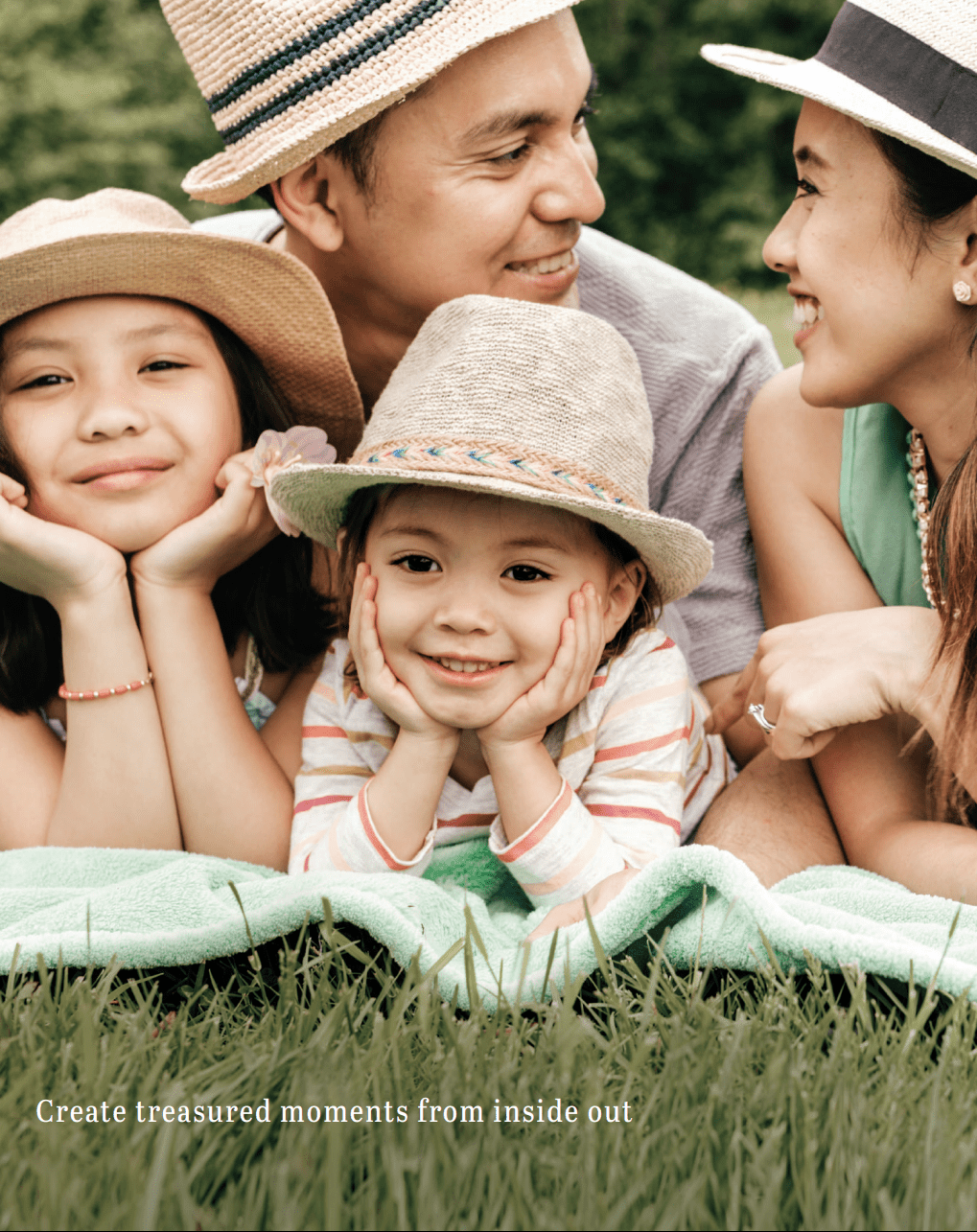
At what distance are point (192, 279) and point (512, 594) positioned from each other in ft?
3.11

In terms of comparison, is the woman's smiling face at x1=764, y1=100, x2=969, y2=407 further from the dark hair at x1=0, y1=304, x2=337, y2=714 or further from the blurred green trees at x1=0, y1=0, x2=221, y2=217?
the blurred green trees at x1=0, y1=0, x2=221, y2=217

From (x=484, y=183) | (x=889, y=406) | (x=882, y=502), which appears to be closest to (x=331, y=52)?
(x=484, y=183)

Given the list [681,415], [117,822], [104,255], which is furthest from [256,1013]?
[681,415]

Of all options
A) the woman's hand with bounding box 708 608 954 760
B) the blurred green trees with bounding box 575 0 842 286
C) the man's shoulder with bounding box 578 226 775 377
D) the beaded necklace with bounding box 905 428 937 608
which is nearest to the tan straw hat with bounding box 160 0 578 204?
the man's shoulder with bounding box 578 226 775 377

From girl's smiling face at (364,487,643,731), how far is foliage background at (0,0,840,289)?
11976 mm

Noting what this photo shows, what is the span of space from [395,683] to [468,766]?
340 mm

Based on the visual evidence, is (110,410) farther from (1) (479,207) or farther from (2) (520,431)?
(1) (479,207)

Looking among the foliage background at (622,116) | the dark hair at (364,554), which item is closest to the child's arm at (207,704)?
the dark hair at (364,554)

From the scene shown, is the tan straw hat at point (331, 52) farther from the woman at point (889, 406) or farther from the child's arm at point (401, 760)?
the child's arm at point (401, 760)

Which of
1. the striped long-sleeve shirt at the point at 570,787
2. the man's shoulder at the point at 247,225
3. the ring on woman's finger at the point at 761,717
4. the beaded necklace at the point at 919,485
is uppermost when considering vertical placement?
the man's shoulder at the point at 247,225

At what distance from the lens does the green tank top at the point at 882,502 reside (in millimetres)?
2705

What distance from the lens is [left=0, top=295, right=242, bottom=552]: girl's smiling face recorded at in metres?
2.52

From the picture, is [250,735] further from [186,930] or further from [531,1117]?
[531,1117]

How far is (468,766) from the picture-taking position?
2.63 metres
